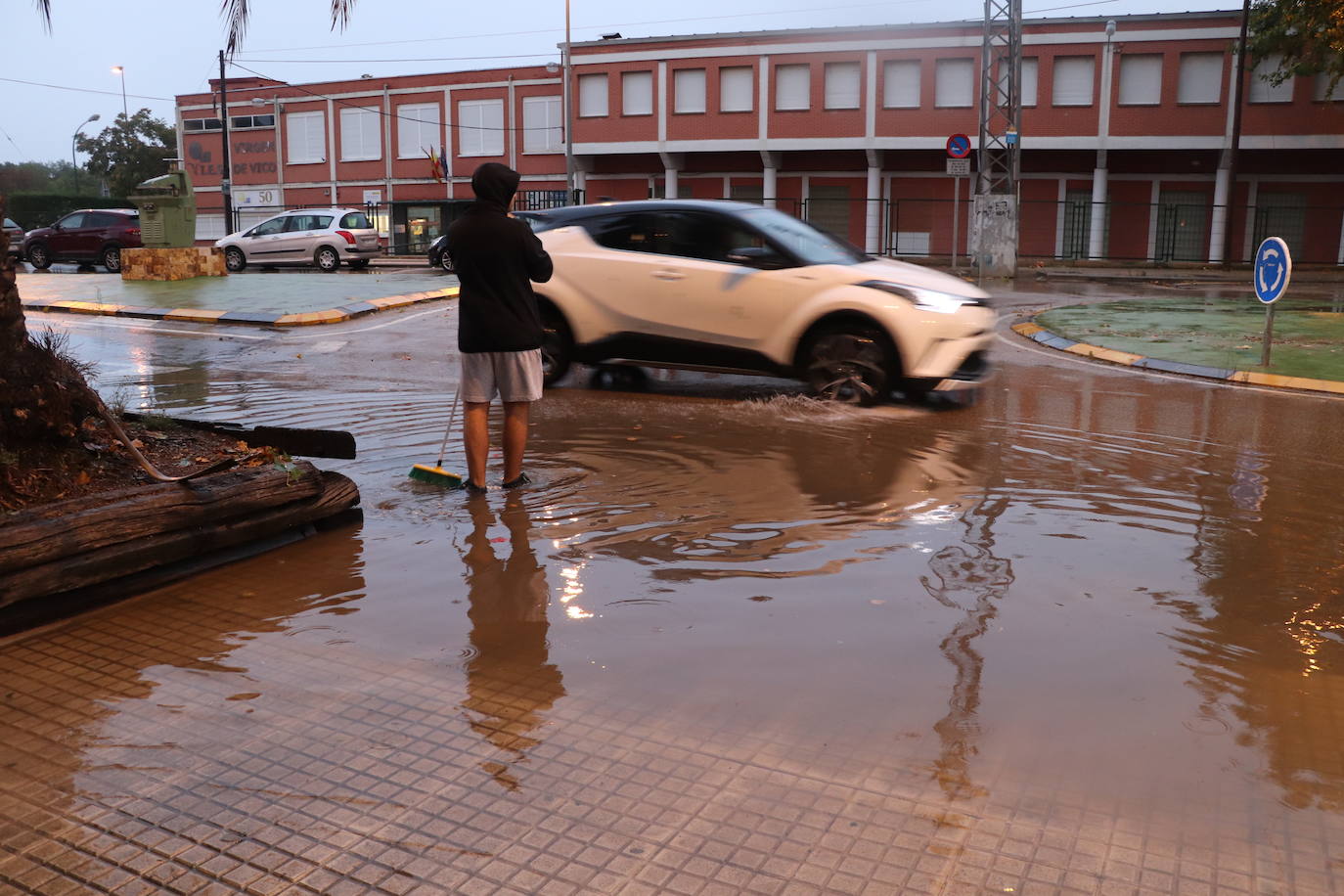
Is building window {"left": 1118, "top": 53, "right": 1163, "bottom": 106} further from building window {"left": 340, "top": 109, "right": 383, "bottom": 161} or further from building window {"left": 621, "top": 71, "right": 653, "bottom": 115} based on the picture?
building window {"left": 340, "top": 109, "right": 383, "bottom": 161}

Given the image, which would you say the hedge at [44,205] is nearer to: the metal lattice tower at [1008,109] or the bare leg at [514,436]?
the metal lattice tower at [1008,109]

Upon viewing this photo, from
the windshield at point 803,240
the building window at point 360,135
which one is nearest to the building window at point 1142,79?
the building window at point 360,135

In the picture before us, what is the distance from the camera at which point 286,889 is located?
9.16 feet

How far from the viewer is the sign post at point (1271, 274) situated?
11.3 meters

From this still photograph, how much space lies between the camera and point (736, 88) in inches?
1766

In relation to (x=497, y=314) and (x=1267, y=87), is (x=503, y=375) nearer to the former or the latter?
(x=497, y=314)

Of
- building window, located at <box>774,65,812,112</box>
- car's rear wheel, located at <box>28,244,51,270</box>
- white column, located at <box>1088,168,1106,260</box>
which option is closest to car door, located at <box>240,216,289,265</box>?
car's rear wheel, located at <box>28,244,51,270</box>

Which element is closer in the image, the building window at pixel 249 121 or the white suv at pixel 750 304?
the white suv at pixel 750 304

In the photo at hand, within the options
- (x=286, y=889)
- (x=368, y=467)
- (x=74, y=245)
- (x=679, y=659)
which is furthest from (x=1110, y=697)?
(x=74, y=245)

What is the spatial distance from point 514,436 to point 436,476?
0.53m

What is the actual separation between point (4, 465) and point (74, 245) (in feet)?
99.5

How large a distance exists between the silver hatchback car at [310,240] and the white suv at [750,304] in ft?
66.2

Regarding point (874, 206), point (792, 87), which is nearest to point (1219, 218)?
point (874, 206)

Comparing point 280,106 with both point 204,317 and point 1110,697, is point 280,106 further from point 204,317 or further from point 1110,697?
point 1110,697
